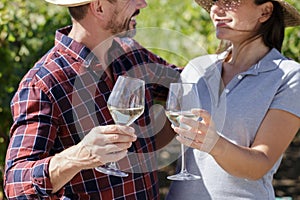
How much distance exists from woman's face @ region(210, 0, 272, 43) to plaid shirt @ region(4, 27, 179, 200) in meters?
0.41

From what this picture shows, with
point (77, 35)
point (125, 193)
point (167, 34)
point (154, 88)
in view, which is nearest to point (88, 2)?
point (77, 35)

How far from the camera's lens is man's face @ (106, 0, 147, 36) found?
2.73 meters

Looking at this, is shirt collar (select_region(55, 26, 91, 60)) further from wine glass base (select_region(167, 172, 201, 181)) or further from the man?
wine glass base (select_region(167, 172, 201, 181))

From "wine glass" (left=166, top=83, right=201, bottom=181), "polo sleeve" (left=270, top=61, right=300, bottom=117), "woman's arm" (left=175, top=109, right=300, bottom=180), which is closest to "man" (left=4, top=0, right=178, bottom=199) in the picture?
"wine glass" (left=166, top=83, right=201, bottom=181)

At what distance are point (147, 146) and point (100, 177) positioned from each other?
0.25 meters

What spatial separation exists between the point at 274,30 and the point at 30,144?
111 cm

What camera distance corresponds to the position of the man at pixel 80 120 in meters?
2.39

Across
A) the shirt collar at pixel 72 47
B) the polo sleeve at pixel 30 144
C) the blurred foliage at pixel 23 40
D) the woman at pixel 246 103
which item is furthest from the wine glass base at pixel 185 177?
the blurred foliage at pixel 23 40

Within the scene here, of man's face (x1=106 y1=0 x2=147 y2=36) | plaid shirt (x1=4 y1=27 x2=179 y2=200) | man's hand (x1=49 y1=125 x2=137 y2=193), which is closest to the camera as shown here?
man's hand (x1=49 y1=125 x2=137 y2=193)

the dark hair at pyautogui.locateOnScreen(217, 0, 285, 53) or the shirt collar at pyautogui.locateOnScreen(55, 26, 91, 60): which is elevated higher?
the shirt collar at pyautogui.locateOnScreen(55, 26, 91, 60)

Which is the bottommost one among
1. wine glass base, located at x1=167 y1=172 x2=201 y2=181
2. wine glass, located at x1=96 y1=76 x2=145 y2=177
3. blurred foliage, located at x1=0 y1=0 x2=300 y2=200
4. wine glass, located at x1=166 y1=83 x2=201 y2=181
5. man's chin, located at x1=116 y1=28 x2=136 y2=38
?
blurred foliage, located at x1=0 y1=0 x2=300 y2=200

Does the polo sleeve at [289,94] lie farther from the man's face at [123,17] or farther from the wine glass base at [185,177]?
the man's face at [123,17]

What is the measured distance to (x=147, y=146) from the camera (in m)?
2.76

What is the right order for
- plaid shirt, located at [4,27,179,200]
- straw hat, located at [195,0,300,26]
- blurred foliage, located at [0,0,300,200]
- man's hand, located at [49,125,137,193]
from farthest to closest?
blurred foliage, located at [0,0,300,200]
straw hat, located at [195,0,300,26]
plaid shirt, located at [4,27,179,200]
man's hand, located at [49,125,137,193]
